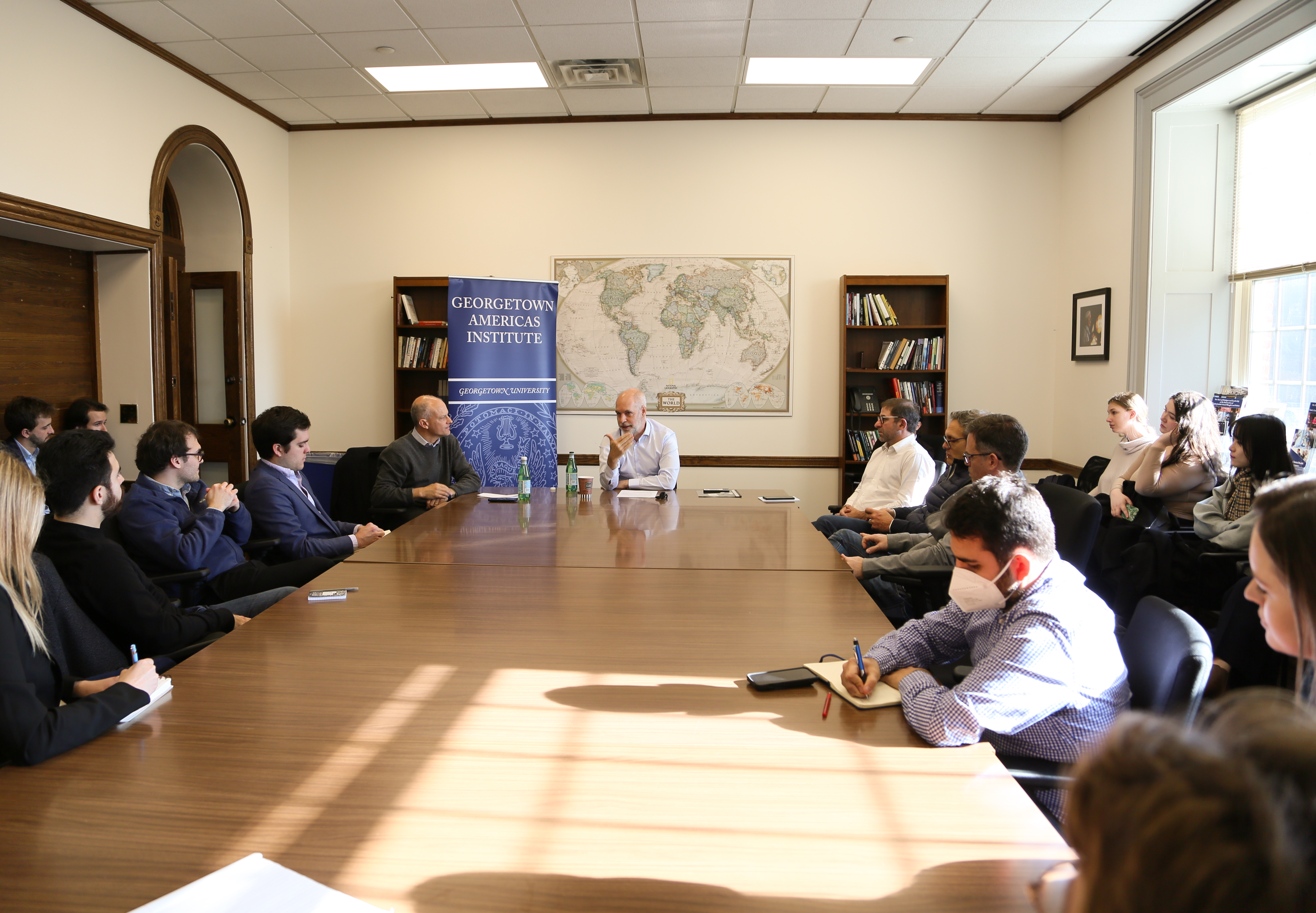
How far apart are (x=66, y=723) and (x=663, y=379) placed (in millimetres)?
5620

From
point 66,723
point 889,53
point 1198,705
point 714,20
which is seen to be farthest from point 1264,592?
point 889,53

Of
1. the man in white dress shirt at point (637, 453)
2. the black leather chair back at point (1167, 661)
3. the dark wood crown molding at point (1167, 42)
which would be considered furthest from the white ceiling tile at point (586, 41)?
the black leather chair back at point (1167, 661)

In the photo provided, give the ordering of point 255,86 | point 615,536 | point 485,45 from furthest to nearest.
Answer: point 255,86 < point 485,45 < point 615,536

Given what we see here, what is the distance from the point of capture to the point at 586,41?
527 cm

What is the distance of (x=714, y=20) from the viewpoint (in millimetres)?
4965

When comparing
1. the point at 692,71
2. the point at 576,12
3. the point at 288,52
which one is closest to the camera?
the point at 576,12

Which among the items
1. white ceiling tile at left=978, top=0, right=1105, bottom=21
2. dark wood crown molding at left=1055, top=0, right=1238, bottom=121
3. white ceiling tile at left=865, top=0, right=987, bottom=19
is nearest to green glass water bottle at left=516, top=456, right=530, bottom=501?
white ceiling tile at left=865, top=0, right=987, bottom=19

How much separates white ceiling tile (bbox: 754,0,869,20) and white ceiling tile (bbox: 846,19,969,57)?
19 centimetres

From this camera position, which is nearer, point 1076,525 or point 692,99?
point 1076,525

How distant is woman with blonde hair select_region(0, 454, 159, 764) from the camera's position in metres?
1.49

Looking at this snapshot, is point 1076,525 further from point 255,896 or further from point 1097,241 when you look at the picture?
point 1097,241

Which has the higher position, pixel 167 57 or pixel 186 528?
pixel 167 57

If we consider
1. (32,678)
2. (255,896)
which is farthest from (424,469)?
(255,896)

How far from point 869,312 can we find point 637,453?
2516 millimetres
